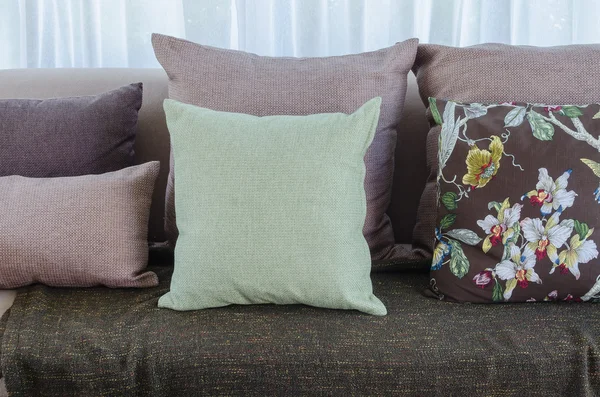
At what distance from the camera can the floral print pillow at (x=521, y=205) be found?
1297 mm

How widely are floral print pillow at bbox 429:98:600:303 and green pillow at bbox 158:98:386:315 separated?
0.19m

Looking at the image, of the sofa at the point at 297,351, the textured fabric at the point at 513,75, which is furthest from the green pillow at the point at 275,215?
the textured fabric at the point at 513,75

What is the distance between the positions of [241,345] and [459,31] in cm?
129

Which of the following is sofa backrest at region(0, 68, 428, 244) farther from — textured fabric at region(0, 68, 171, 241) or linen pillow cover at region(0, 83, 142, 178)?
linen pillow cover at region(0, 83, 142, 178)

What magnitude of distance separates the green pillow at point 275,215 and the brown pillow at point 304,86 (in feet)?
0.52

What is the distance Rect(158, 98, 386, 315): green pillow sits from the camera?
125cm

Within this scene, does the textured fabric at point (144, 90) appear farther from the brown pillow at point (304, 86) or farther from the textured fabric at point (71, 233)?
the textured fabric at point (71, 233)

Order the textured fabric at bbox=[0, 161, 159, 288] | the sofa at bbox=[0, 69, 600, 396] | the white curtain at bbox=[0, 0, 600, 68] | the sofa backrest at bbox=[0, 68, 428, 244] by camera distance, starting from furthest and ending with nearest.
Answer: the white curtain at bbox=[0, 0, 600, 68], the sofa backrest at bbox=[0, 68, 428, 244], the textured fabric at bbox=[0, 161, 159, 288], the sofa at bbox=[0, 69, 600, 396]

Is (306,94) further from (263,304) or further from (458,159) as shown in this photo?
(263,304)

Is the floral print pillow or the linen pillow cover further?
the linen pillow cover

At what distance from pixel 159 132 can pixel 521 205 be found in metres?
0.92

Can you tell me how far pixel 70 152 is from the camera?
4.99 feet

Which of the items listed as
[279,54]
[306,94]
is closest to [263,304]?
[306,94]

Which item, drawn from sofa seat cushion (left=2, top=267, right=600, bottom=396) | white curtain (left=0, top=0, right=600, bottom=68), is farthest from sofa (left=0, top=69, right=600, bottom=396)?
white curtain (left=0, top=0, right=600, bottom=68)
